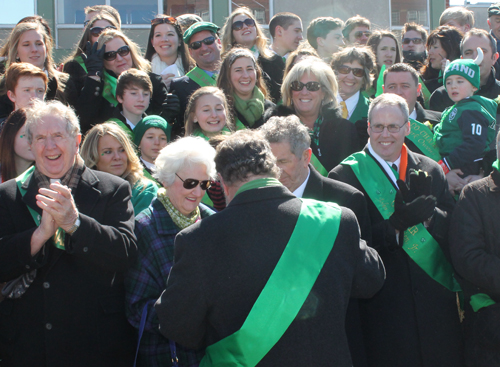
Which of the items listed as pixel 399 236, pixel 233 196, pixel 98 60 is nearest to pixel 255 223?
pixel 233 196

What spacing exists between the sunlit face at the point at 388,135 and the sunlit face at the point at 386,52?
271 centimetres

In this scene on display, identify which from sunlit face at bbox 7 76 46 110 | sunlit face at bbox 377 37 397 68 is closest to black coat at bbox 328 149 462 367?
sunlit face at bbox 7 76 46 110

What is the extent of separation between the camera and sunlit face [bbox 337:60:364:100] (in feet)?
17.7

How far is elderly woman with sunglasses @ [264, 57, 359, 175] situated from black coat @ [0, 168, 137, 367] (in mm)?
2019

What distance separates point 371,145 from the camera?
12.9 feet

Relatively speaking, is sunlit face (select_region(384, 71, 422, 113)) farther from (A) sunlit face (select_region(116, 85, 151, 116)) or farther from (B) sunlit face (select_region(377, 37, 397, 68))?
(A) sunlit face (select_region(116, 85, 151, 116))

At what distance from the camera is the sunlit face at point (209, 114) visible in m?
4.78

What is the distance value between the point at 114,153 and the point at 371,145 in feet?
6.11

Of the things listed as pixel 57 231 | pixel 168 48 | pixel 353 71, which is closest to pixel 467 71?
pixel 353 71

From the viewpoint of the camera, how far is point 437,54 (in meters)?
6.28

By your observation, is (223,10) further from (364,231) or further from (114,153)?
(364,231)

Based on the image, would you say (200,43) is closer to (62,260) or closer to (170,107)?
(170,107)

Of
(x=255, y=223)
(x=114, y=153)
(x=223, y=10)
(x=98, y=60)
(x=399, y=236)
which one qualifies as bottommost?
(x=399, y=236)

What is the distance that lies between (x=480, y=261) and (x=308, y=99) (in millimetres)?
2101
